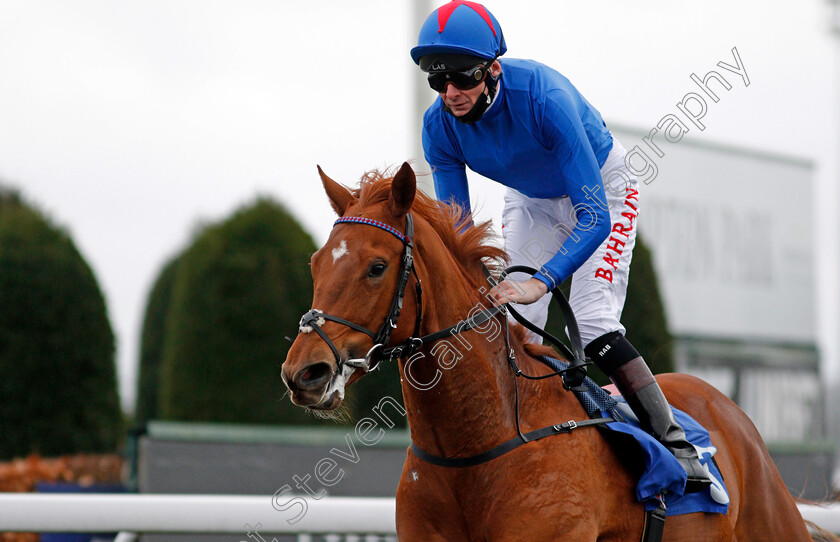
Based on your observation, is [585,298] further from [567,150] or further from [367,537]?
[367,537]

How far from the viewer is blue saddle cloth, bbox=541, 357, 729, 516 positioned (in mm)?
2727

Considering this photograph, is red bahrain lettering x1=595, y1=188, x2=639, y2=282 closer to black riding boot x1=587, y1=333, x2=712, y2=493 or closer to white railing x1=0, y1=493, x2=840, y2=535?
black riding boot x1=587, y1=333, x2=712, y2=493

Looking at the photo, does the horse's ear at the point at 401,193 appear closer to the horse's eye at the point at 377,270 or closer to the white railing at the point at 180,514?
the horse's eye at the point at 377,270

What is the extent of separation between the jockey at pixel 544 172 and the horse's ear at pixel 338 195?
1.57 ft

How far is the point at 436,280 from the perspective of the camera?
8.52ft

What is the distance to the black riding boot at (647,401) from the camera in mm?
2912

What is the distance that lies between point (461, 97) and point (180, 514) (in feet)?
6.85

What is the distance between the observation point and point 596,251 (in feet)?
10.3

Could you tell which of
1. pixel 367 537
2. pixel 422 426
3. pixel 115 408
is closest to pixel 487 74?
pixel 422 426

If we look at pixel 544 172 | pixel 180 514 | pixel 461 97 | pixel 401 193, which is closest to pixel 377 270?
pixel 401 193

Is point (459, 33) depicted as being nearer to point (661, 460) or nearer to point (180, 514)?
point (661, 460)

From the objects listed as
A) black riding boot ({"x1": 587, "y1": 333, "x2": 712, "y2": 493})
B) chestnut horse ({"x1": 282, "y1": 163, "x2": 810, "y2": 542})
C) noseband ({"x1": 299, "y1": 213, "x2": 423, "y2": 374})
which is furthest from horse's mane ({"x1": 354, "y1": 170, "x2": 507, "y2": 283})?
black riding boot ({"x1": 587, "y1": 333, "x2": 712, "y2": 493})

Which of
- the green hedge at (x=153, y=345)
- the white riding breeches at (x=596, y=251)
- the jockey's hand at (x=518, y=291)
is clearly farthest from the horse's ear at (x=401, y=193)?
the green hedge at (x=153, y=345)

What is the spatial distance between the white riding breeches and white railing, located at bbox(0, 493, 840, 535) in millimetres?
1312
